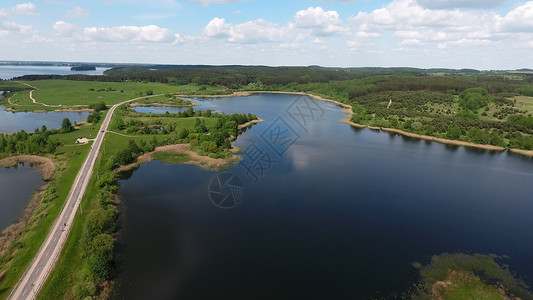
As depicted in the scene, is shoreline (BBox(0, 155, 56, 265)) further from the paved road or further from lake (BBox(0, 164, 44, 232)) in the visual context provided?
the paved road

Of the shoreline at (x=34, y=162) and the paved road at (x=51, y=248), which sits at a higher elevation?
the shoreline at (x=34, y=162)

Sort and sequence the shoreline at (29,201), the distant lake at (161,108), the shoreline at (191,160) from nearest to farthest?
1. the shoreline at (29,201)
2. the shoreline at (191,160)
3. the distant lake at (161,108)

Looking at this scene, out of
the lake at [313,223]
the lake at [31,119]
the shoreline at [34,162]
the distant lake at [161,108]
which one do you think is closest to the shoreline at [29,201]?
the shoreline at [34,162]

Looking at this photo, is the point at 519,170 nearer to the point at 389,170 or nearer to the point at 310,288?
the point at 389,170

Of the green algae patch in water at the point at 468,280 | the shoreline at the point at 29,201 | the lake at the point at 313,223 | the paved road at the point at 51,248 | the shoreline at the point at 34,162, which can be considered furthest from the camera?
the shoreline at the point at 34,162

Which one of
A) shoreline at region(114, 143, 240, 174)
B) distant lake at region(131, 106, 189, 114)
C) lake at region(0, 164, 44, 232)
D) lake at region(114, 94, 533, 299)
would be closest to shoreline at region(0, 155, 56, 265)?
lake at region(0, 164, 44, 232)

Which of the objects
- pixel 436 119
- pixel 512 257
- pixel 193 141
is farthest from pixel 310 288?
pixel 436 119

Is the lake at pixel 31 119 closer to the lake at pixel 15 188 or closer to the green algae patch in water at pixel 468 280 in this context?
the lake at pixel 15 188
